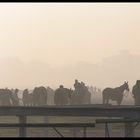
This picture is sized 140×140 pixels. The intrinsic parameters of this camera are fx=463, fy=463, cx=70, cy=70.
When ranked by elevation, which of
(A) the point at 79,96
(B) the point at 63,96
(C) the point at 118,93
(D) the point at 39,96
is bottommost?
(B) the point at 63,96

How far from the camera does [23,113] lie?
9.43 m

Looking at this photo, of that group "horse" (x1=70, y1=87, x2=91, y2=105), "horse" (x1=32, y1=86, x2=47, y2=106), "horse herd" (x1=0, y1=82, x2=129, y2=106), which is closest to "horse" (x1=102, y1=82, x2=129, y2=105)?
"horse herd" (x1=0, y1=82, x2=129, y2=106)

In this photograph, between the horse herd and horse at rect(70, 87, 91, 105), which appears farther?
horse at rect(70, 87, 91, 105)

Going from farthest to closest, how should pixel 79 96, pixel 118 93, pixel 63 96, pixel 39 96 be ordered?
pixel 39 96
pixel 118 93
pixel 79 96
pixel 63 96

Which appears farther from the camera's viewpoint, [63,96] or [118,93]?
[118,93]

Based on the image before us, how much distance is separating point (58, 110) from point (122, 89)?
71.3 feet

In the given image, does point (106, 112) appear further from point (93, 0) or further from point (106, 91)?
point (106, 91)

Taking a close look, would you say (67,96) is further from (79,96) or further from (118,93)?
(118,93)

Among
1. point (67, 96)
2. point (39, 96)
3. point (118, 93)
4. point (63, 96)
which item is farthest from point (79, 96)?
point (39, 96)

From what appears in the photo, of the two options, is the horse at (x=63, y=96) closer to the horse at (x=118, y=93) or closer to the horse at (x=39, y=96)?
the horse at (x=118, y=93)

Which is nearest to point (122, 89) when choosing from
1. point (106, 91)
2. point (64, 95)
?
point (106, 91)

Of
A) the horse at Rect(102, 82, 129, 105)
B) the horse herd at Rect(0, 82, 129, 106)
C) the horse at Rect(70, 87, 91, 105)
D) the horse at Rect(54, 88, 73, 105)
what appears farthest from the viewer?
the horse at Rect(102, 82, 129, 105)

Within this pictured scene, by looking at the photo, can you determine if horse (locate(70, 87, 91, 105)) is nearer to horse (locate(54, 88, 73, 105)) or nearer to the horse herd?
the horse herd

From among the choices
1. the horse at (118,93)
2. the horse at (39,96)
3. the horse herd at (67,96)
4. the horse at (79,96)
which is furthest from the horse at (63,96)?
the horse at (39,96)
